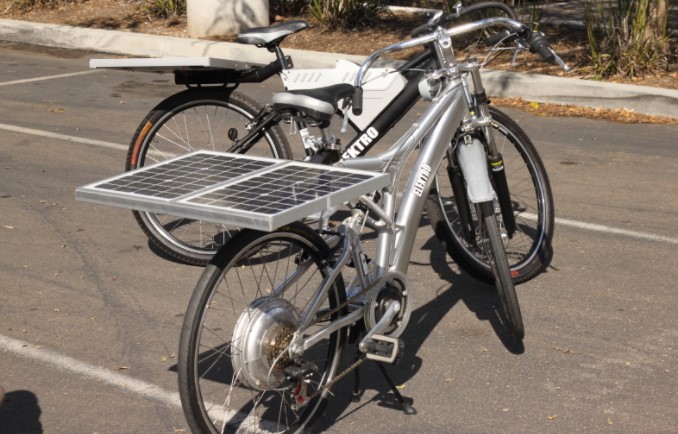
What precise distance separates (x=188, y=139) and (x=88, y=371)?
2.09 metres

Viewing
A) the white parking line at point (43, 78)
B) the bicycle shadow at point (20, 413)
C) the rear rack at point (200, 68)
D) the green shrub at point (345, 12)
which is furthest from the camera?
the green shrub at point (345, 12)

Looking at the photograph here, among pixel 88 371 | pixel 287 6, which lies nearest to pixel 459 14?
pixel 88 371

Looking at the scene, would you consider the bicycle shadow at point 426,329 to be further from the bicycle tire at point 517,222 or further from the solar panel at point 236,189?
the solar panel at point 236,189

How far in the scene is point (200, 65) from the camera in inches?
236

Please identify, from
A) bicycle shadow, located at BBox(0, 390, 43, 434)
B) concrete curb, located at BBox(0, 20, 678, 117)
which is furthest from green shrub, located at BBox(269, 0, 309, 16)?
bicycle shadow, located at BBox(0, 390, 43, 434)

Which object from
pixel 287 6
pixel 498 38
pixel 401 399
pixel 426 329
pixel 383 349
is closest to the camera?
pixel 383 349

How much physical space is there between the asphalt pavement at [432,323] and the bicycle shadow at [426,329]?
0.5 inches

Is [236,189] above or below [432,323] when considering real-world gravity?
above

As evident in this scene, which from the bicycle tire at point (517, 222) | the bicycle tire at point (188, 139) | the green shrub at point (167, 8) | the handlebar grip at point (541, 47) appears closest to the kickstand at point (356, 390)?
the bicycle tire at point (517, 222)

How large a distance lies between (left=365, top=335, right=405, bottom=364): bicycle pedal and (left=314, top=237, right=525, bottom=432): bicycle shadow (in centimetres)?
38

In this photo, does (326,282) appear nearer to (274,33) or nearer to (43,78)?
(274,33)

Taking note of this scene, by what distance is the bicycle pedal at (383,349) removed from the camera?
14.1ft

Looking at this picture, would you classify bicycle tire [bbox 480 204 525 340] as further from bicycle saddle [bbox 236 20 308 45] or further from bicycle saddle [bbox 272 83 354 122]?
bicycle saddle [bbox 236 20 308 45]

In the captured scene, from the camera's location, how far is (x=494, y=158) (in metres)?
5.25
